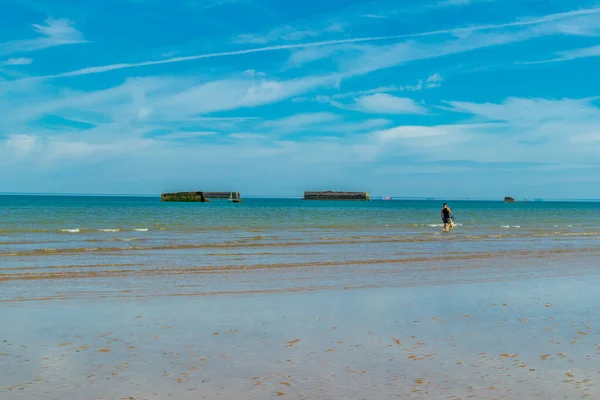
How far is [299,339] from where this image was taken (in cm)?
907

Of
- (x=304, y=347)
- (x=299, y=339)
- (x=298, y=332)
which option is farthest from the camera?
(x=298, y=332)

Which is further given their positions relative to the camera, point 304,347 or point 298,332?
point 298,332

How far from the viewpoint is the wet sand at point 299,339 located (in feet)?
22.5

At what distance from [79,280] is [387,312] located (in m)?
8.60

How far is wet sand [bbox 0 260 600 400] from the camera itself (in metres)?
6.85

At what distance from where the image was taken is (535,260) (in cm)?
2236

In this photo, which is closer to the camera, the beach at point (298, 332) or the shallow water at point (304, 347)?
the shallow water at point (304, 347)

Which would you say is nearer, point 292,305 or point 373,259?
point 292,305

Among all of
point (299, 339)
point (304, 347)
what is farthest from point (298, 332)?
point (304, 347)

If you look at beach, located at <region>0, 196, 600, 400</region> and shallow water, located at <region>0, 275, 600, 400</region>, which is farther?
beach, located at <region>0, 196, 600, 400</region>

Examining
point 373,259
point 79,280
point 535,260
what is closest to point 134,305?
point 79,280

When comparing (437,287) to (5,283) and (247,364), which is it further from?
(5,283)

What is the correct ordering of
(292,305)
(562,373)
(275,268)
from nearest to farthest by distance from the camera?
(562,373) < (292,305) < (275,268)

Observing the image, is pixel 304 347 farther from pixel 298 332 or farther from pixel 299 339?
pixel 298 332
